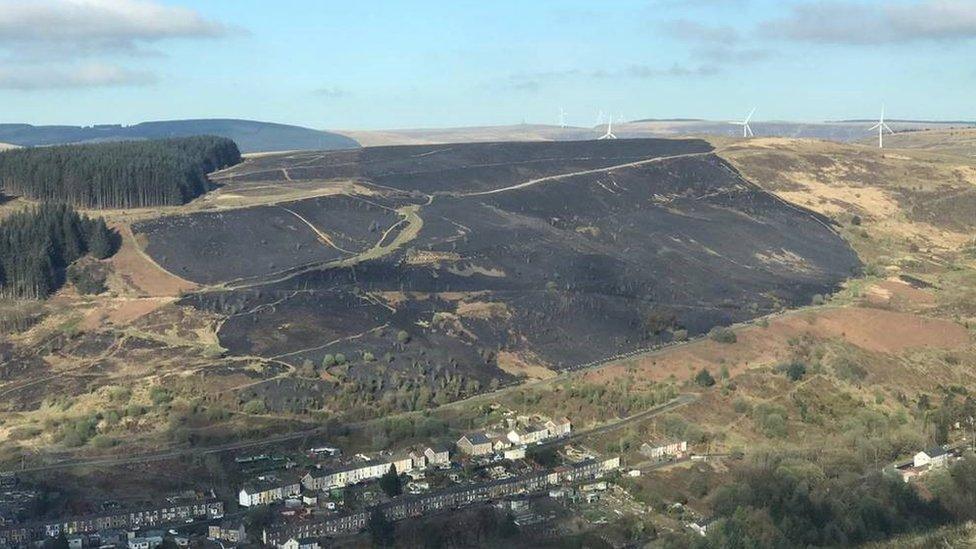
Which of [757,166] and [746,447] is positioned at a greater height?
[757,166]

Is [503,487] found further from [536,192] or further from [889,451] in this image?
[536,192]

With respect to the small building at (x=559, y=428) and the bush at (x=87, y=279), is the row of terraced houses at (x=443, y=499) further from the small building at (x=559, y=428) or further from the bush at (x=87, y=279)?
the bush at (x=87, y=279)

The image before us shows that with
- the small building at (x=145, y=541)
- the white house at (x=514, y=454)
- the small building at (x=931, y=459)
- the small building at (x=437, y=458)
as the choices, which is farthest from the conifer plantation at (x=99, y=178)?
the small building at (x=931, y=459)

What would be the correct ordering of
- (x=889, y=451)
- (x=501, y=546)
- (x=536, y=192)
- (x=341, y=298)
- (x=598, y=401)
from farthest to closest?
1. (x=536, y=192)
2. (x=341, y=298)
3. (x=598, y=401)
4. (x=889, y=451)
5. (x=501, y=546)

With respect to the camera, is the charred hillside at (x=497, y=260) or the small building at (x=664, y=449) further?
the charred hillside at (x=497, y=260)

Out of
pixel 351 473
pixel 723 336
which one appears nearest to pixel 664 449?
pixel 351 473

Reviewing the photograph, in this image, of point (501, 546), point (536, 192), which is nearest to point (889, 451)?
point (501, 546)

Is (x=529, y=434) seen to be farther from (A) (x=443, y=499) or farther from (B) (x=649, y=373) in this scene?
(B) (x=649, y=373)
